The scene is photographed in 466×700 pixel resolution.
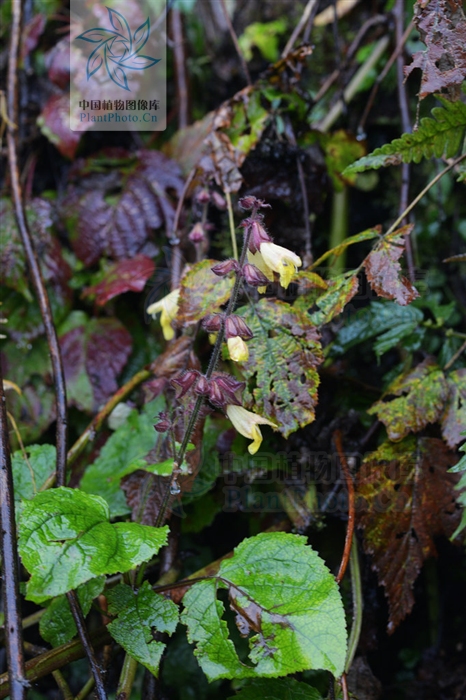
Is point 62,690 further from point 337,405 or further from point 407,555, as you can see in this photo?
point 337,405

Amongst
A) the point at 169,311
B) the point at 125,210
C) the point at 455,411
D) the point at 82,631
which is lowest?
the point at 82,631

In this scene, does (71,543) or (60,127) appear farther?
(60,127)

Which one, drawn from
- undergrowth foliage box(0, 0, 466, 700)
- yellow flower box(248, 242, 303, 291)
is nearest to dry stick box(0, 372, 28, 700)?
undergrowth foliage box(0, 0, 466, 700)

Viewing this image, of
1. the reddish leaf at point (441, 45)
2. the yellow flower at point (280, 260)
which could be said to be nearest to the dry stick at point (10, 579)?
the yellow flower at point (280, 260)

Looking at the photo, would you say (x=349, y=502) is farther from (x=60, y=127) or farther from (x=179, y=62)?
(x=179, y=62)

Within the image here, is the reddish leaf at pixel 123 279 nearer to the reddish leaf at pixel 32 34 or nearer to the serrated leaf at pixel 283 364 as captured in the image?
the serrated leaf at pixel 283 364

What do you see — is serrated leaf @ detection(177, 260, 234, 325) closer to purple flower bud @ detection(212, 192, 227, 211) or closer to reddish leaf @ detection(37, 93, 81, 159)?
purple flower bud @ detection(212, 192, 227, 211)

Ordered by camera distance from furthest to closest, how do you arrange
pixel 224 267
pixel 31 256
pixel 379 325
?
pixel 31 256, pixel 379 325, pixel 224 267

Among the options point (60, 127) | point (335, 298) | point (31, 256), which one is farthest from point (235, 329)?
point (60, 127)
